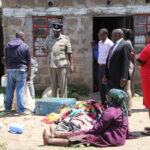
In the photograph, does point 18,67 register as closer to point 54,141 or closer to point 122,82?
point 122,82

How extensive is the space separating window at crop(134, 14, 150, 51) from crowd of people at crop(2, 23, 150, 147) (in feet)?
4.35

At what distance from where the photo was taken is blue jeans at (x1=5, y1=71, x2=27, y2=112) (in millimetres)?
7410

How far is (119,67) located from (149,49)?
1061 millimetres

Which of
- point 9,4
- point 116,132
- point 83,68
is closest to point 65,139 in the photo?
point 116,132

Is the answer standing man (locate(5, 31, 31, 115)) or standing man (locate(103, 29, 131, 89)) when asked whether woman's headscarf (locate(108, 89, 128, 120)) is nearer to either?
standing man (locate(103, 29, 131, 89))

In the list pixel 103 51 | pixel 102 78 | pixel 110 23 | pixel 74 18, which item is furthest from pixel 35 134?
pixel 110 23

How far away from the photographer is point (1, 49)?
42.9 ft

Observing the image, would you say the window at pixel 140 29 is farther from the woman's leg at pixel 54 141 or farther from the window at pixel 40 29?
the woman's leg at pixel 54 141

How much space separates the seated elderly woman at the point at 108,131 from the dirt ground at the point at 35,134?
0.35 feet

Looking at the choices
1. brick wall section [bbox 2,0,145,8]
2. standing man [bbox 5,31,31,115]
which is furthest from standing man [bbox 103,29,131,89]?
brick wall section [bbox 2,0,145,8]

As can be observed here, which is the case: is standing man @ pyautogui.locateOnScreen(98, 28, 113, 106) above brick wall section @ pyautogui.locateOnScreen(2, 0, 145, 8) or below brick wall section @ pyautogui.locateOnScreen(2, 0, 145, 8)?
below

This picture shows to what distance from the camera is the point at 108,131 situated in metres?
5.22

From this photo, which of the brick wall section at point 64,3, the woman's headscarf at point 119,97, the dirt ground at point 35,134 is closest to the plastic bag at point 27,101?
the dirt ground at point 35,134

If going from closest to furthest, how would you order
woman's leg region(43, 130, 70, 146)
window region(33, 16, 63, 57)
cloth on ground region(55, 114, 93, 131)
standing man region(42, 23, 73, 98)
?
woman's leg region(43, 130, 70, 146)
cloth on ground region(55, 114, 93, 131)
standing man region(42, 23, 73, 98)
window region(33, 16, 63, 57)
